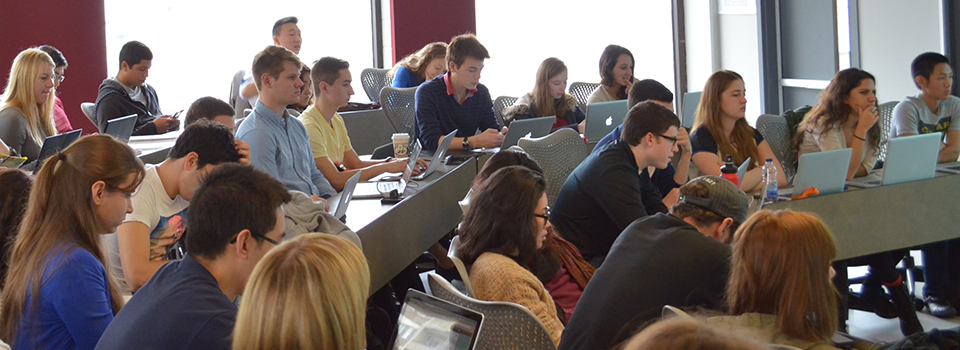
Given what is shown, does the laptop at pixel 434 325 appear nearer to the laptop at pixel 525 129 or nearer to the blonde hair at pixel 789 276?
the blonde hair at pixel 789 276

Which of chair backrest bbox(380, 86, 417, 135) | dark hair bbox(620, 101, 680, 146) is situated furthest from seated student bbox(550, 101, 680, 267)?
chair backrest bbox(380, 86, 417, 135)

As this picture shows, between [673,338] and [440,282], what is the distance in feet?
3.50

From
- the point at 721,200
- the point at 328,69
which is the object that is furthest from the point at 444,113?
the point at 721,200

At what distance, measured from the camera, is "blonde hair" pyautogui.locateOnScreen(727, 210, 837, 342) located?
5.44ft

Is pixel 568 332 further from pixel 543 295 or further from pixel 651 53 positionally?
pixel 651 53

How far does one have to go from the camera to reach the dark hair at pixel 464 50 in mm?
4312

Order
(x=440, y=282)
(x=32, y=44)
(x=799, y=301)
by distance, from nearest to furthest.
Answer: (x=799, y=301) < (x=440, y=282) < (x=32, y=44)

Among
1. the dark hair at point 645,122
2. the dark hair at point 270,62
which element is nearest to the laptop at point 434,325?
the dark hair at point 645,122

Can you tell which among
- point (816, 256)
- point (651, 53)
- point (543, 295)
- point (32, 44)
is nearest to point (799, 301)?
point (816, 256)

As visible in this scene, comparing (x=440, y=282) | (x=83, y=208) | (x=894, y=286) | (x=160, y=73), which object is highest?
(x=160, y=73)

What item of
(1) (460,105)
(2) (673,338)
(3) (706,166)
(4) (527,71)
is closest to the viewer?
(2) (673,338)

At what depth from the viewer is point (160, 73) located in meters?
7.21

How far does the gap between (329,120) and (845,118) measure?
262 centimetres

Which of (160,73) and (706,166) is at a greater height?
(160,73)
